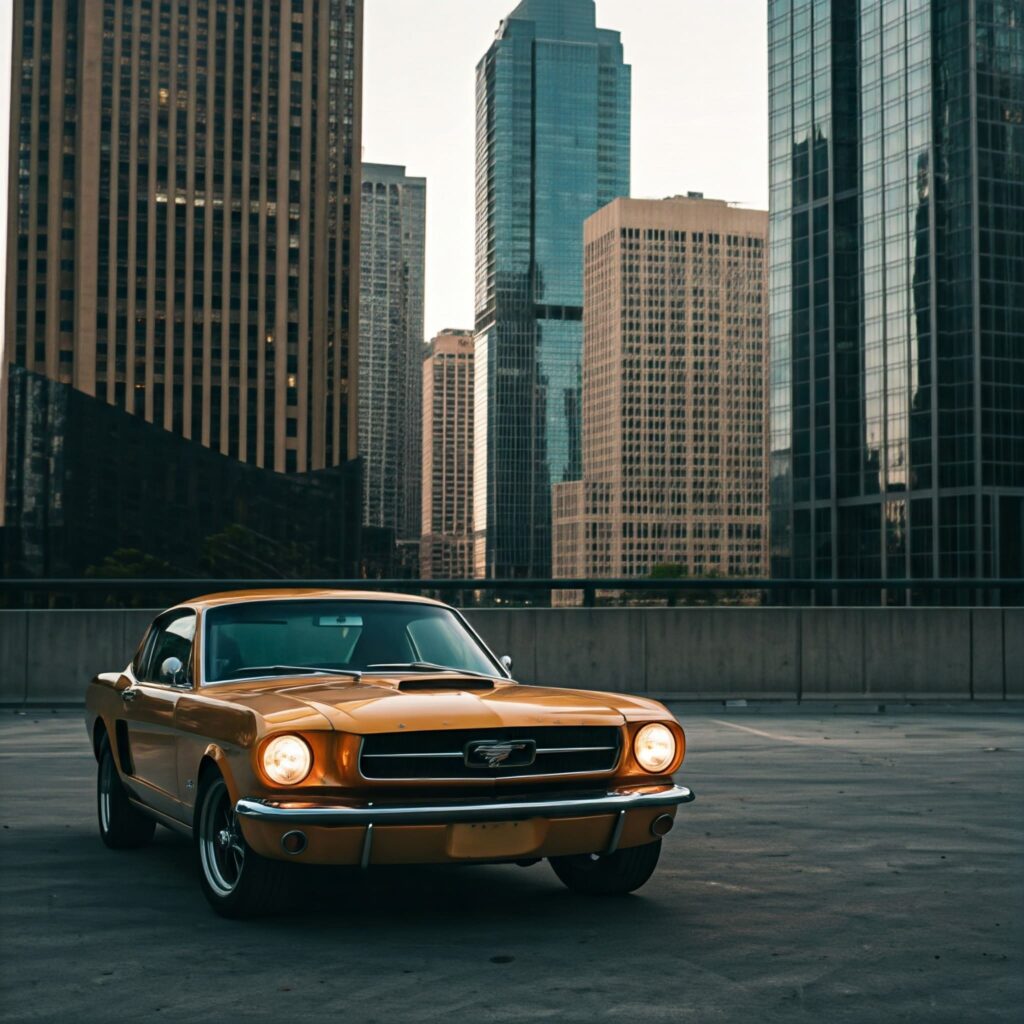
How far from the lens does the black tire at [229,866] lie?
5.86 meters

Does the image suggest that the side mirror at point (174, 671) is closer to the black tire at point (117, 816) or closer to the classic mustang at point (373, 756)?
the classic mustang at point (373, 756)

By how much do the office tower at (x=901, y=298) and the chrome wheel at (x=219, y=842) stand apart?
8596 cm

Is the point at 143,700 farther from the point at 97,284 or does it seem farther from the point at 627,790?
the point at 97,284

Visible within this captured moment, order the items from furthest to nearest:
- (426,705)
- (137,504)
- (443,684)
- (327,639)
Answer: (137,504), (327,639), (443,684), (426,705)

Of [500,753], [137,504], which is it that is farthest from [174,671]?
[137,504]

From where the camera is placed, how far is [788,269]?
118125 millimetres

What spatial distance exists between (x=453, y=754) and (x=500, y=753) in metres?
0.19

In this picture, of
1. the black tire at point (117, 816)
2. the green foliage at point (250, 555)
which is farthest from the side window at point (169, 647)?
the green foliage at point (250, 555)

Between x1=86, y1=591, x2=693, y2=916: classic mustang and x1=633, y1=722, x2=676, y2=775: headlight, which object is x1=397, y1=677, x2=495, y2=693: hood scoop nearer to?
x1=86, y1=591, x2=693, y2=916: classic mustang

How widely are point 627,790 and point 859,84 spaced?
11377 cm

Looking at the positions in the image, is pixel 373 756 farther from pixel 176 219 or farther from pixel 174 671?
pixel 176 219

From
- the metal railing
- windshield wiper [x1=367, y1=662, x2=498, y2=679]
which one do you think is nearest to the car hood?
windshield wiper [x1=367, y1=662, x2=498, y2=679]

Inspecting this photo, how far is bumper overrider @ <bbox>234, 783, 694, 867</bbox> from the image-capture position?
551 cm

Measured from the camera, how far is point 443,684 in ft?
21.1
